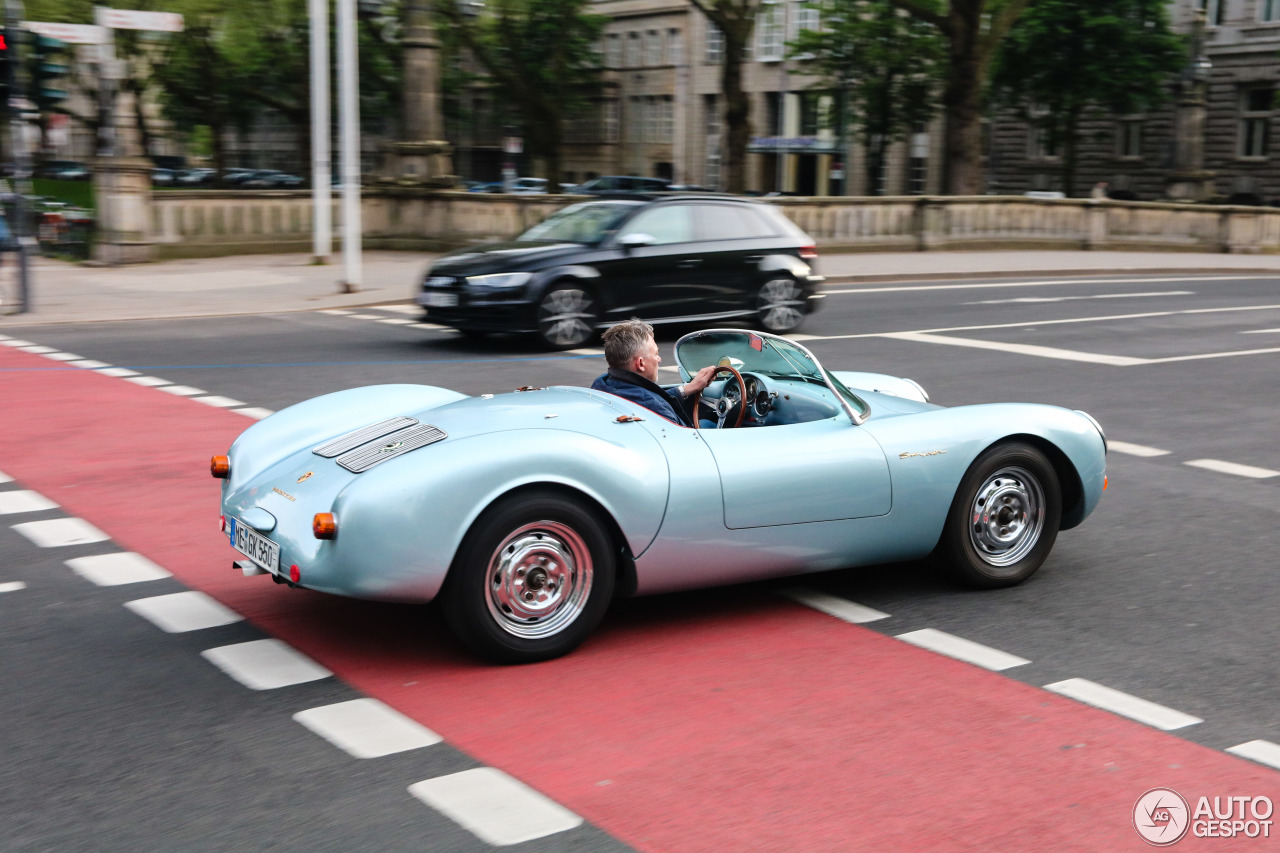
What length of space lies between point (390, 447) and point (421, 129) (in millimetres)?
22691

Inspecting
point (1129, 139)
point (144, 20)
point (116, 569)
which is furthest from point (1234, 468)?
point (1129, 139)

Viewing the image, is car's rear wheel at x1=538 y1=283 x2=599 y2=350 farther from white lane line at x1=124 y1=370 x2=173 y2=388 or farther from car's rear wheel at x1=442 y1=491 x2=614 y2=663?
car's rear wheel at x1=442 y1=491 x2=614 y2=663

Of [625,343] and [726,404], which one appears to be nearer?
[625,343]

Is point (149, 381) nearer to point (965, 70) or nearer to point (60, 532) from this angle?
point (60, 532)

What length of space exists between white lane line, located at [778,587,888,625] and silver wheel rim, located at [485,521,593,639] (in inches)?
48.8

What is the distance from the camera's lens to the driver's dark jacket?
5.64 metres

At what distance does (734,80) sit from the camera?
33969mm

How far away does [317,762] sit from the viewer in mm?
4184

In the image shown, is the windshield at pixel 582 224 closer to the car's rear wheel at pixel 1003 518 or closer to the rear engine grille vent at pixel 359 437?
the car's rear wheel at pixel 1003 518

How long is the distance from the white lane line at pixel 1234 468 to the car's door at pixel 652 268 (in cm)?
702

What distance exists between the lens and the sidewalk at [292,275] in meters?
18.2

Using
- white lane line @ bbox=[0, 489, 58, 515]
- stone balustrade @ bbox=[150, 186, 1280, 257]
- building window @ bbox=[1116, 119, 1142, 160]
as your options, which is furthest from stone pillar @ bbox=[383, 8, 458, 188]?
building window @ bbox=[1116, 119, 1142, 160]

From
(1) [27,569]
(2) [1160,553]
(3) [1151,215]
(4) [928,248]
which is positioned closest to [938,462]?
(2) [1160,553]

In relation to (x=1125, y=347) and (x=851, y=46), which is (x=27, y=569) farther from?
(x=851, y=46)
